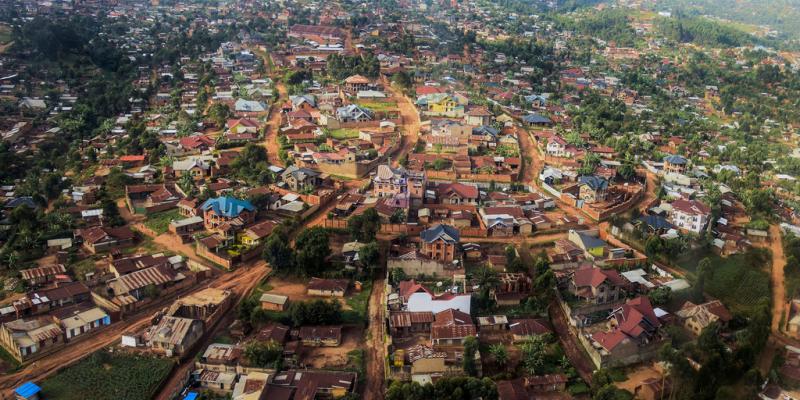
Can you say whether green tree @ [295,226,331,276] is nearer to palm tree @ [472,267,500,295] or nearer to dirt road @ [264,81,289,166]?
palm tree @ [472,267,500,295]

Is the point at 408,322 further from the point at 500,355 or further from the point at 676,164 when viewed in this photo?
the point at 676,164

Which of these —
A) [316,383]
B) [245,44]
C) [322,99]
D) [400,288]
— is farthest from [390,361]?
[245,44]

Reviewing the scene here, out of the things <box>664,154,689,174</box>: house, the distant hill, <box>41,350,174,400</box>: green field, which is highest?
<box>41,350,174,400</box>: green field

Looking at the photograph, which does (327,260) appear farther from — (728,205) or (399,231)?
(728,205)

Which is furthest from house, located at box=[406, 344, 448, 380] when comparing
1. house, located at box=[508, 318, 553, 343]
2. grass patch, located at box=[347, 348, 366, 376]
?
house, located at box=[508, 318, 553, 343]

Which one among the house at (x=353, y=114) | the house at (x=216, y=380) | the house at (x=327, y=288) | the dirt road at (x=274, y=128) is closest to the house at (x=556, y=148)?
the house at (x=353, y=114)

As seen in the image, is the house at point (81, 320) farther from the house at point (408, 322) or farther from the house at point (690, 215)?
the house at point (690, 215)

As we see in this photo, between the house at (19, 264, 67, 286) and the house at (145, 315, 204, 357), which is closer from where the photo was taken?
the house at (145, 315, 204, 357)
